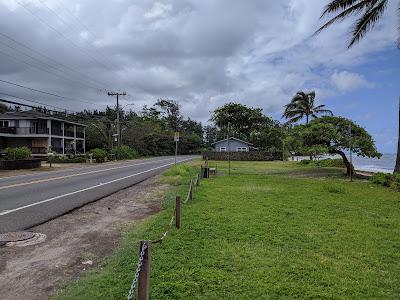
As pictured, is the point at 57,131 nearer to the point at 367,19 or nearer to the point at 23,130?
the point at 23,130

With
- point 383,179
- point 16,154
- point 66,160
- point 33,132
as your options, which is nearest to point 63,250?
point 383,179

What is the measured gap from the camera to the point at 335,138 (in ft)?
77.8

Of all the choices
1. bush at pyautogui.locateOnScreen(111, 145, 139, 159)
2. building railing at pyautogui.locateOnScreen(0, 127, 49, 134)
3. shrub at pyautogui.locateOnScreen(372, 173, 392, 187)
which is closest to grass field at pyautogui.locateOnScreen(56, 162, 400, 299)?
shrub at pyautogui.locateOnScreen(372, 173, 392, 187)

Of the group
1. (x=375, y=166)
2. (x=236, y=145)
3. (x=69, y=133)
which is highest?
(x=69, y=133)

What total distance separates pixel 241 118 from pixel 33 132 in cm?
3441

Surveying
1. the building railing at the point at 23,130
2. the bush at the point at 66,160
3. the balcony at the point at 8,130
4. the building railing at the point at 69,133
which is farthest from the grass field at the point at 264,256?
the building railing at the point at 69,133

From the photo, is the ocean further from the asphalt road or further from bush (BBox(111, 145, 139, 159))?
bush (BBox(111, 145, 139, 159))

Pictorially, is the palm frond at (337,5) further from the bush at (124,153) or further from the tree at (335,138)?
the bush at (124,153)

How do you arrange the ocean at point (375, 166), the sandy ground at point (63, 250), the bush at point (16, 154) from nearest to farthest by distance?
the sandy ground at point (63, 250), the bush at point (16, 154), the ocean at point (375, 166)

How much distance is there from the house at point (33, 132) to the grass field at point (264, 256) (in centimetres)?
4213

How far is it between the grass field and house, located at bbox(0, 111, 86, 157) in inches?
1659

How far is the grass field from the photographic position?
4891mm

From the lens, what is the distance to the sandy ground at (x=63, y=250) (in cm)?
520

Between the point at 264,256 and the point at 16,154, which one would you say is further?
the point at 16,154
